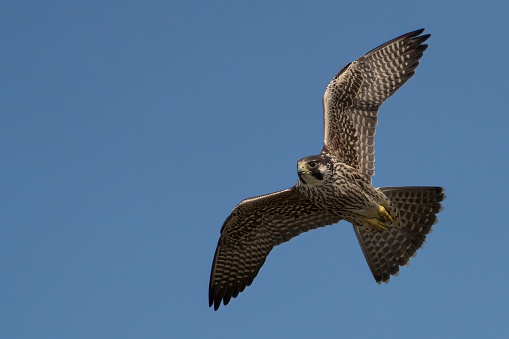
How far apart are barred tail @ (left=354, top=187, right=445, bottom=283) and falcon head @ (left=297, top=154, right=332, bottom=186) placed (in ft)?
4.17

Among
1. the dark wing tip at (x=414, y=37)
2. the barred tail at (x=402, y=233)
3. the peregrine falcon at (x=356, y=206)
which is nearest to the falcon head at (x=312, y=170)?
the peregrine falcon at (x=356, y=206)

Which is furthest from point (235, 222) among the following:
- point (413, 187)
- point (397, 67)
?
point (397, 67)

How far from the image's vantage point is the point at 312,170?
10.2 meters

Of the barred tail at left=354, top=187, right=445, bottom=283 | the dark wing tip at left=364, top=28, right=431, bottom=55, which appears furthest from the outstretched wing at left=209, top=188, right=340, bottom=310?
the dark wing tip at left=364, top=28, right=431, bottom=55

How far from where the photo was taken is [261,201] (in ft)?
37.0

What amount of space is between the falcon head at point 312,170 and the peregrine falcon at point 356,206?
0.41 metres

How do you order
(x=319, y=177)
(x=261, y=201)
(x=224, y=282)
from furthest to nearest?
1. (x=224, y=282)
2. (x=261, y=201)
3. (x=319, y=177)

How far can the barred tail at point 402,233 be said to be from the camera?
11.5m

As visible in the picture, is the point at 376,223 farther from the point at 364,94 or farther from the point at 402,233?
the point at 364,94

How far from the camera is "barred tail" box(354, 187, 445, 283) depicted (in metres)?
11.5

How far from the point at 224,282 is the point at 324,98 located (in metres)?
2.95

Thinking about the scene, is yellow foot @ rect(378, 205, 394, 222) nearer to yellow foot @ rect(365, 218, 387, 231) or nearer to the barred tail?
yellow foot @ rect(365, 218, 387, 231)

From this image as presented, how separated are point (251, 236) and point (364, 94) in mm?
2550

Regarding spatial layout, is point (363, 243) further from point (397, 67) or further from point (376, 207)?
point (397, 67)
